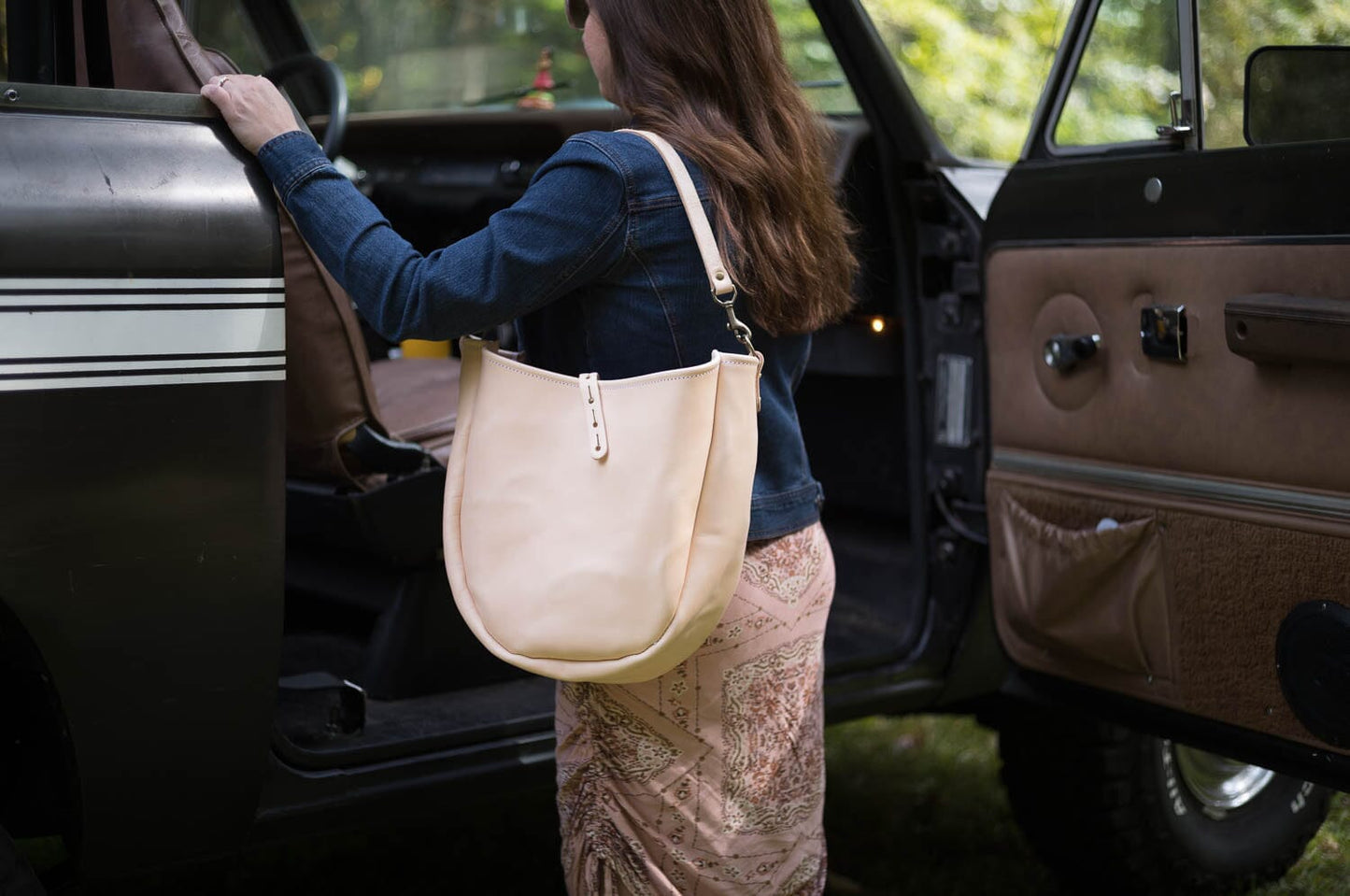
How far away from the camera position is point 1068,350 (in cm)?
232

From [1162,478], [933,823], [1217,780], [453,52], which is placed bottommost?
[933,823]

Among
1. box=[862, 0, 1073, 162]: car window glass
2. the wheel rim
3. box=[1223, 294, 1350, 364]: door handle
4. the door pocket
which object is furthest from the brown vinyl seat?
box=[862, 0, 1073, 162]: car window glass

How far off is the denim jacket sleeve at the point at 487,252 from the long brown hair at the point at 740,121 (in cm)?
13

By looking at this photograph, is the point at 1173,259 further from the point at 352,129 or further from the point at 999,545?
the point at 352,129

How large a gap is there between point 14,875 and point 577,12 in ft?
3.88

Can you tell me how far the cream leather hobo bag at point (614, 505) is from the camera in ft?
5.26

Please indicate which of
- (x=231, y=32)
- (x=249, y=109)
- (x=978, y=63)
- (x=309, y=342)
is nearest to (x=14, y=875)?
(x=309, y=342)

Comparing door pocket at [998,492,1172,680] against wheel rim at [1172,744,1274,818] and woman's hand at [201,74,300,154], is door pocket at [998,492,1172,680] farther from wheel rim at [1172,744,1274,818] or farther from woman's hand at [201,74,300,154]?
woman's hand at [201,74,300,154]

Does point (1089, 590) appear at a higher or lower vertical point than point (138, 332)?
lower

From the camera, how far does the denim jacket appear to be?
1.63 metres

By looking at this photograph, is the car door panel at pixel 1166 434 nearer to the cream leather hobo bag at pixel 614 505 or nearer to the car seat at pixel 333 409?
the cream leather hobo bag at pixel 614 505

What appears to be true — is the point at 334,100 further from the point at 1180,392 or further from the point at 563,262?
the point at 1180,392

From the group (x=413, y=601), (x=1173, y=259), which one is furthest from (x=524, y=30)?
(x=1173, y=259)

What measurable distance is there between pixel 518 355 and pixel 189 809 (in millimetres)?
686
